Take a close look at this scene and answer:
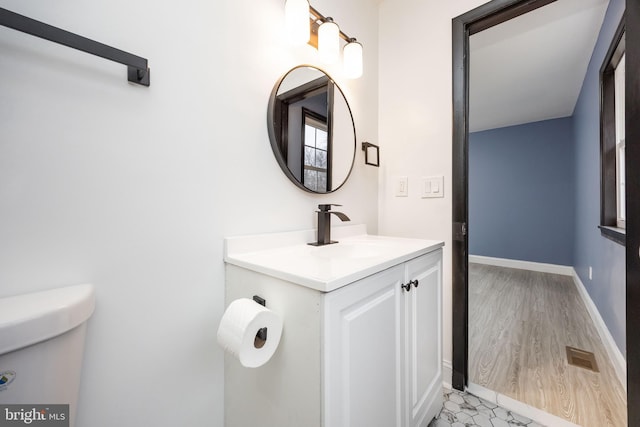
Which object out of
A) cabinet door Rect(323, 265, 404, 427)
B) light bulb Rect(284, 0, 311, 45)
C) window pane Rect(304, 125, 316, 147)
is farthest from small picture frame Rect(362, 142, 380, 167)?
cabinet door Rect(323, 265, 404, 427)

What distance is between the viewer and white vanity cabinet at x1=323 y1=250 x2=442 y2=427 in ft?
2.16

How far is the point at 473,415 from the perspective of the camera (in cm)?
125

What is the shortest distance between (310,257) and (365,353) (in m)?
0.35

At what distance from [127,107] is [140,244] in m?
0.40

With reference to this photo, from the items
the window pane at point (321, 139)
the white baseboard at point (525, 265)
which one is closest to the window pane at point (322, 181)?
the window pane at point (321, 139)

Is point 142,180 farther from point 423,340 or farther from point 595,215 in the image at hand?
point 595,215

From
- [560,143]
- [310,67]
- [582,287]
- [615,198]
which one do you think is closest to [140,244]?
[310,67]

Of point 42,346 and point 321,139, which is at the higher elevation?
point 321,139

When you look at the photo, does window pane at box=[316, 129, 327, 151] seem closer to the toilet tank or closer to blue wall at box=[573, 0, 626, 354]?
the toilet tank

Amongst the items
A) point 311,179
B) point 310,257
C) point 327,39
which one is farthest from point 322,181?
point 327,39

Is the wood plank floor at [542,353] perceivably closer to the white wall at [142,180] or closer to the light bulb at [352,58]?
the white wall at [142,180]

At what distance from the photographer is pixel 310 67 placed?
1.27 m

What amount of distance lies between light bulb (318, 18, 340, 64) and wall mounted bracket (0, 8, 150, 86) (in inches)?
30.4

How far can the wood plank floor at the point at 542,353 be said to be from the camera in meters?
1.30
